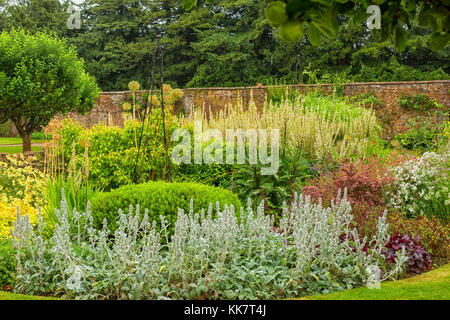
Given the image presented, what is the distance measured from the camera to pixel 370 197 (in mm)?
4637

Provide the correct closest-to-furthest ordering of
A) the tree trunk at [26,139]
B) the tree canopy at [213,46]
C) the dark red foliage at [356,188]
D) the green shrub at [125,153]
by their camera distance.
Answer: the dark red foliage at [356,188] < the green shrub at [125,153] < the tree trunk at [26,139] < the tree canopy at [213,46]

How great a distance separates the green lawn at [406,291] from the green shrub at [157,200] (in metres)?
1.47

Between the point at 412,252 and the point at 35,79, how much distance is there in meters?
10.5

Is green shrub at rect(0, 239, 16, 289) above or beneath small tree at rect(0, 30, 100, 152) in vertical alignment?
beneath

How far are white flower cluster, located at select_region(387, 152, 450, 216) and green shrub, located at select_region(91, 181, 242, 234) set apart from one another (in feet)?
6.10

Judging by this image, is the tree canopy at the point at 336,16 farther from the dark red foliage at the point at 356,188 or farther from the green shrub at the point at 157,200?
the dark red foliage at the point at 356,188

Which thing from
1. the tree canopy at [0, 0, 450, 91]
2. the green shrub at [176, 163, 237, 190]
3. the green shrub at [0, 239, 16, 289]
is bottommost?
the green shrub at [0, 239, 16, 289]

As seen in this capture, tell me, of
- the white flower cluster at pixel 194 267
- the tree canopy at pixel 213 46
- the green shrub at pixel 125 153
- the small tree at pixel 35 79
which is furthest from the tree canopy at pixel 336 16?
the tree canopy at pixel 213 46

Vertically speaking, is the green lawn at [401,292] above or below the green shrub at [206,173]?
below

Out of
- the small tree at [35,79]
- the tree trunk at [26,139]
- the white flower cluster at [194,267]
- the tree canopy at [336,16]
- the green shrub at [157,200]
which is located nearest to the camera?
the tree canopy at [336,16]

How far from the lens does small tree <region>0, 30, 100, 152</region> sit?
10836 mm

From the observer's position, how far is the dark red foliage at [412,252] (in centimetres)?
337

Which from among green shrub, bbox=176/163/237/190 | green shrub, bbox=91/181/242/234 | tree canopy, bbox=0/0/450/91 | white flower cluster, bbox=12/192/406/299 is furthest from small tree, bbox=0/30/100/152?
tree canopy, bbox=0/0/450/91

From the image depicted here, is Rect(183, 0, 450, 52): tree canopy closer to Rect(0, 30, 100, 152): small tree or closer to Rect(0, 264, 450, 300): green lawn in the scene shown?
Rect(0, 264, 450, 300): green lawn
